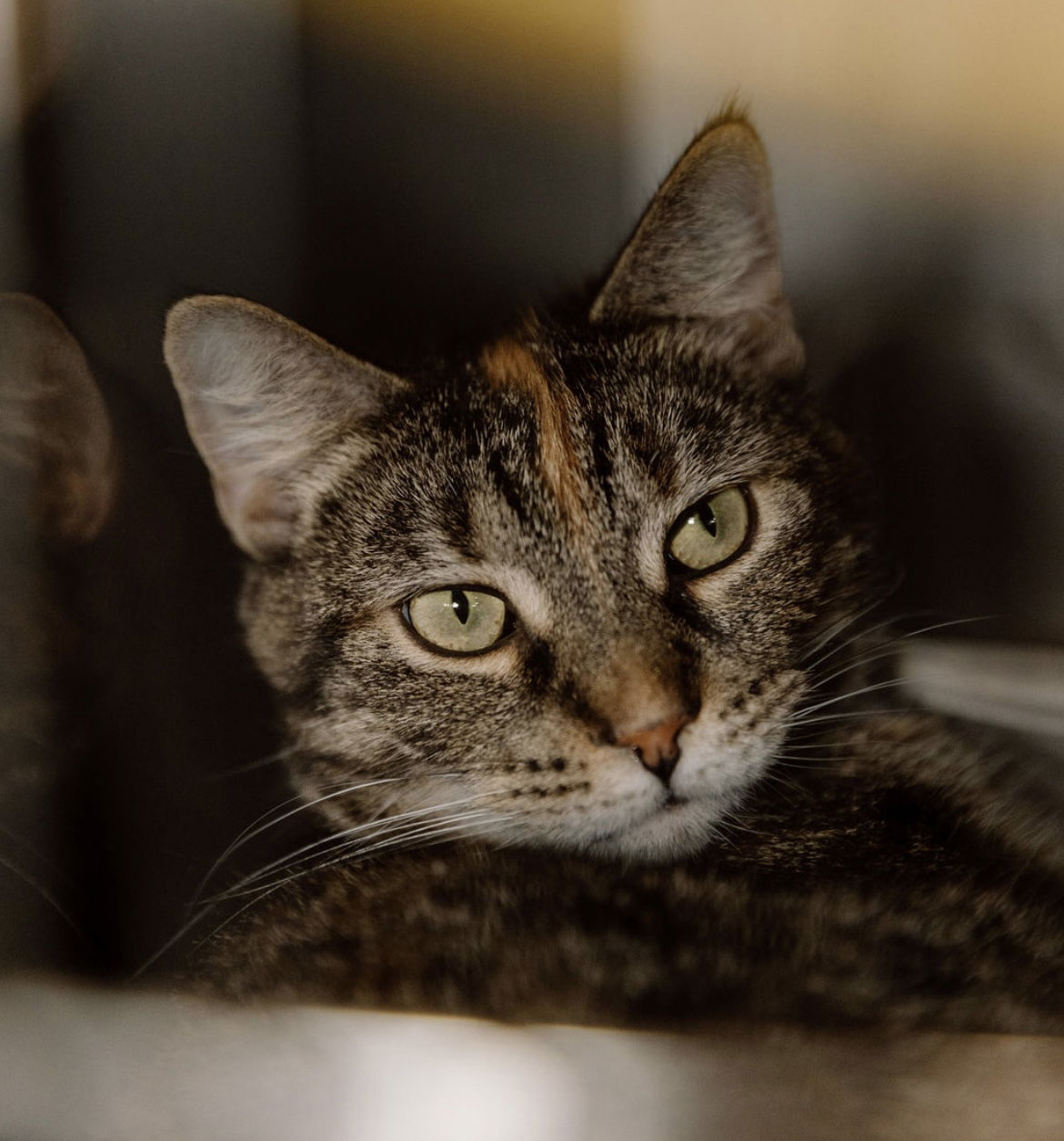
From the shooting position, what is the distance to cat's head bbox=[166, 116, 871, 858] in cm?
85

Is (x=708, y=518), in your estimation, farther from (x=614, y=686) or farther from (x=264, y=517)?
(x=264, y=517)

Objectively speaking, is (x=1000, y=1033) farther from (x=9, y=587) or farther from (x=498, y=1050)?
(x=9, y=587)

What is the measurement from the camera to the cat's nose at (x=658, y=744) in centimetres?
82

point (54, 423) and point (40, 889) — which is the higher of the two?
point (54, 423)

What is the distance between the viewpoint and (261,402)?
3.27 feet

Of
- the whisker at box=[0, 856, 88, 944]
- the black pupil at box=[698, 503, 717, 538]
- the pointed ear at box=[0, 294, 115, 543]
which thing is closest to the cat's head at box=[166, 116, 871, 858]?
the black pupil at box=[698, 503, 717, 538]

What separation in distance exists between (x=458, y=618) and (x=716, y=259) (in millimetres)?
469

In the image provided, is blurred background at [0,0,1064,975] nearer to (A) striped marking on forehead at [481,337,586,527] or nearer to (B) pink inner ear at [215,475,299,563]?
(B) pink inner ear at [215,475,299,563]

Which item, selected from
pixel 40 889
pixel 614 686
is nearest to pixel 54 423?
pixel 40 889

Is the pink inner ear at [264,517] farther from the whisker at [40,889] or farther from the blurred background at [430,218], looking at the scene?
the whisker at [40,889]

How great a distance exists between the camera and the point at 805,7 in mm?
947

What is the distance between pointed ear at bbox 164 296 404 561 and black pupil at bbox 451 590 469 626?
214 mm

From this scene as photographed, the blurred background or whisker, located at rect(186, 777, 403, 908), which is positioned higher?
the blurred background

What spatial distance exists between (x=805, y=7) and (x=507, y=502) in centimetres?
54
